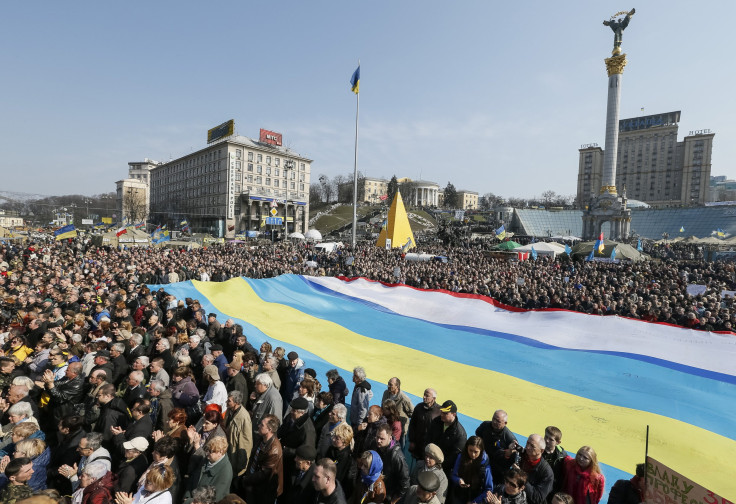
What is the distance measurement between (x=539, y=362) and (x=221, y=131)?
8381cm

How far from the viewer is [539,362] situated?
8977 mm

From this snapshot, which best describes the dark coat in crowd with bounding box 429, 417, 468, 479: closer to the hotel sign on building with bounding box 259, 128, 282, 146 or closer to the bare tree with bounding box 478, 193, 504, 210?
the hotel sign on building with bounding box 259, 128, 282, 146

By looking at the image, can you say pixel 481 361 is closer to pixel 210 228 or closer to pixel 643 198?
pixel 210 228

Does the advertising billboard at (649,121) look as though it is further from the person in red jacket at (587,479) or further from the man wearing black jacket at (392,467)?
the man wearing black jacket at (392,467)

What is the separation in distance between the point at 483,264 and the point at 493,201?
5491 inches

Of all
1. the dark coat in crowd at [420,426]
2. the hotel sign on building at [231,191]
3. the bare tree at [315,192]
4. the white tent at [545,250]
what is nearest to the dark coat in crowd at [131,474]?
the dark coat in crowd at [420,426]

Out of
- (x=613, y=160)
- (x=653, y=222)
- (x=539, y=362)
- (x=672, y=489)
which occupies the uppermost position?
(x=613, y=160)

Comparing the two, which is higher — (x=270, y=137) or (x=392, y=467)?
(x=270, y=137)

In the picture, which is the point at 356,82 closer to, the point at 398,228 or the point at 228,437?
the point at 398,228

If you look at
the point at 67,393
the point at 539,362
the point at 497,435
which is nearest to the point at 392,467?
the point at 497,435

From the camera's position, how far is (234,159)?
7275 cm

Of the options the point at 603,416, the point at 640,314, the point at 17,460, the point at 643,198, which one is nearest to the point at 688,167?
the point at 643,198

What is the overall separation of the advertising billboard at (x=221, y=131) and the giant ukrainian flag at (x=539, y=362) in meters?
70.5

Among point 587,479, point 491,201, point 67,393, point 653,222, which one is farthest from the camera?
point 491,201
